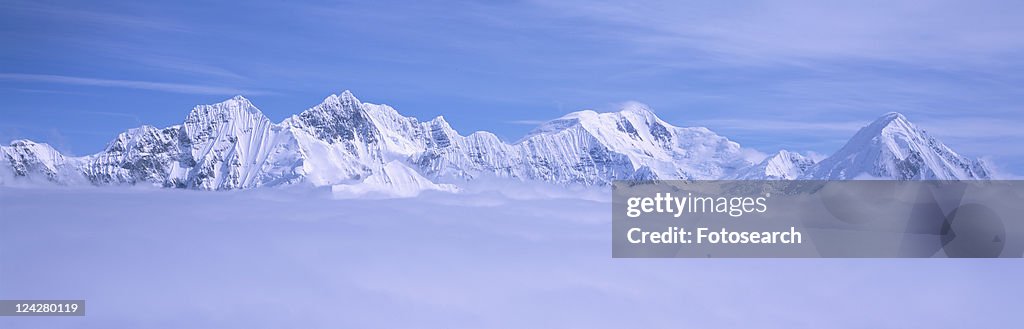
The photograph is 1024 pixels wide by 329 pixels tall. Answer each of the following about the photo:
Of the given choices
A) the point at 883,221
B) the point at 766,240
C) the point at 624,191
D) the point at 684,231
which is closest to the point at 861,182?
the point at 766,240

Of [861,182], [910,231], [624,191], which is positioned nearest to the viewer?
[624,191]

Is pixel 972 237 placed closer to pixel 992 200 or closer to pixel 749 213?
pixel 992 200

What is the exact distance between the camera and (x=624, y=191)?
2683cm

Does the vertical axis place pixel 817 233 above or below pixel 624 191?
below

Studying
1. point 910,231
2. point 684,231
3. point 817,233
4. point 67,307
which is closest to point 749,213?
point 684,231

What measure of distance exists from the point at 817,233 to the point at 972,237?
7.21 m

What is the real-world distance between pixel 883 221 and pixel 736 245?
26465 millimetres

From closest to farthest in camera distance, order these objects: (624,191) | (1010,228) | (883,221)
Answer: (624,191), (1010,228), (883,221)

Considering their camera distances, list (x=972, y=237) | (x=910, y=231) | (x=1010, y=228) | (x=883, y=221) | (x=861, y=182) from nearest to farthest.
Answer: (x=861, y=182)
(x=1010, y=228)
(x=972, y=237)
(x=910, y=231)
(x=883, y=221)

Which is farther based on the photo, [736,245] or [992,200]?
[992,200]

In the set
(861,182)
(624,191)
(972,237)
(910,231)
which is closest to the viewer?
(624,191)

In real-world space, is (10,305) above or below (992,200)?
below

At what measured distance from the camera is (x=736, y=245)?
3128 centimetres

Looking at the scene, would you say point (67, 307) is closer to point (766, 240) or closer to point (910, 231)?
point (766, 240)
